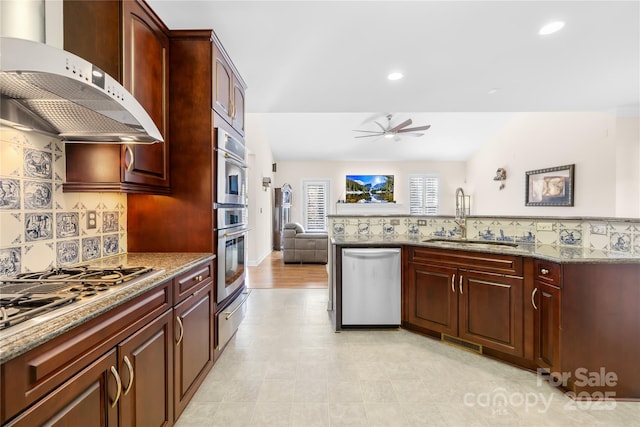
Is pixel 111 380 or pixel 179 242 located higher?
pixel 179 242

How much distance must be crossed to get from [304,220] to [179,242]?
6.89 metres

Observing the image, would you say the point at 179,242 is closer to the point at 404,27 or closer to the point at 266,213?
the point at 404,27

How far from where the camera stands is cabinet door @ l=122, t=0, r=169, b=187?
5.23 feet

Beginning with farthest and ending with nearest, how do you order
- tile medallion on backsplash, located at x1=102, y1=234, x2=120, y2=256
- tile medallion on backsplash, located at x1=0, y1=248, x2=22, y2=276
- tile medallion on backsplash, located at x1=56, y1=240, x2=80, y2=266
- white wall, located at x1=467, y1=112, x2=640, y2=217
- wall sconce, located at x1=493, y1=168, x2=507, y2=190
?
wall sconce, located at x1=493, y1=168, x2=507, y2=190 → white wall, located at x1=467, y1=112, x2=640, y2=217 → tile medallion on backsplash, located at x1=102, y1=234, x2=120, y2=256 → tile medallion on backsplash, located at x1=56, y1=240, x2=80, y2=266 → tile medallion on backsplash, located at x1=0, y1=248, x2=22, y2=276

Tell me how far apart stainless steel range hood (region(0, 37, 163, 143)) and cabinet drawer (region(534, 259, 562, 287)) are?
250 cm

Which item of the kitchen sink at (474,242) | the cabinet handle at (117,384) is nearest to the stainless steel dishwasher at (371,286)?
the kitchen sink at (474,242)

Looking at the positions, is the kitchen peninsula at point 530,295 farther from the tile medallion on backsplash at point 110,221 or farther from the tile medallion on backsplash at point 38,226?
the tile medallion on backsplash at point 38,226

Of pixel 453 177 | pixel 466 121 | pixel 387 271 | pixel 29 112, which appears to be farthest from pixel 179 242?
pixel 453 177

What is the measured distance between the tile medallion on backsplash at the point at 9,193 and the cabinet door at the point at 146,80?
42 cm

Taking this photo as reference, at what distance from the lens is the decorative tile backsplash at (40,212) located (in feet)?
4.28

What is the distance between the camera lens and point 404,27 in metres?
2.19

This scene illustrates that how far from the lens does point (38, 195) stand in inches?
57.0

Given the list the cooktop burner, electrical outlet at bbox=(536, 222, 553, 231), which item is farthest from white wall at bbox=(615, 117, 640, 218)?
the cooktop burner

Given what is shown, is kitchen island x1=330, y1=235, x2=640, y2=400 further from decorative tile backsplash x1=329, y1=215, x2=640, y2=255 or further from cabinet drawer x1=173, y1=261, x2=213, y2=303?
cabinet drawer x1=173, y1=261, x2=213, y2=303
